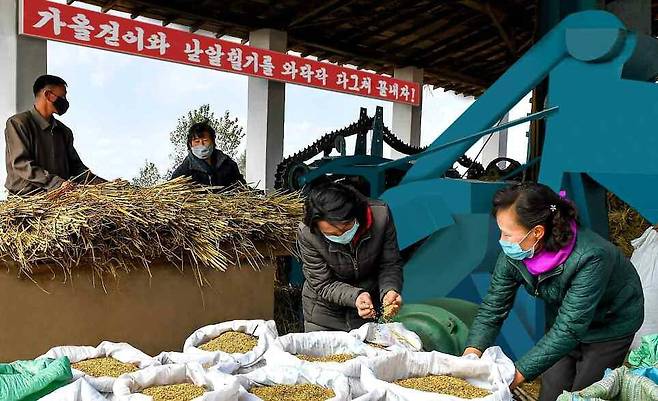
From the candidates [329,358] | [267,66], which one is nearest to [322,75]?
[267,66]

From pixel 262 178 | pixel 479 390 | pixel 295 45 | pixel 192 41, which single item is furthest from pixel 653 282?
pixel 295 45

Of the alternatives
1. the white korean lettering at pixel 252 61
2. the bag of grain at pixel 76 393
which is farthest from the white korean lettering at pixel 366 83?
the bag of grain at pixel 76 393

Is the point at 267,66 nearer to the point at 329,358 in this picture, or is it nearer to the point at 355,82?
the point at 355,82

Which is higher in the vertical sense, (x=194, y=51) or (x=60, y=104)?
(x=194, y=51)

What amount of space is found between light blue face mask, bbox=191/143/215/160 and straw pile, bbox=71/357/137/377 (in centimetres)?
216

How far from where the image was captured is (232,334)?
203 centimetres

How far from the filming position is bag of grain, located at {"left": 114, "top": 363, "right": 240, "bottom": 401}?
135 cm

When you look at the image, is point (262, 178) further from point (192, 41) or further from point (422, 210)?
point (422, 210)

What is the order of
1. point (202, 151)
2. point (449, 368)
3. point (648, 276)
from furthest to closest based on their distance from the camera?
point (202, 151)
point (648, 276)
point (449, 368)

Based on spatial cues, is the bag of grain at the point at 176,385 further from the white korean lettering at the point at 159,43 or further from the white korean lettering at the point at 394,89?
the white korean lettering at the point at 394,89

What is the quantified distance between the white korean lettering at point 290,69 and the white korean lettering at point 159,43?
1569mm

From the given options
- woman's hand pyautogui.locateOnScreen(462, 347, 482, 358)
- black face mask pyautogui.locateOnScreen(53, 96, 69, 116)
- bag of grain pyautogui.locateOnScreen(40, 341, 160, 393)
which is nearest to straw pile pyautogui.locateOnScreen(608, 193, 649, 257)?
woman's hand pyautogui.locateOnScreen(462, 347, 482, 358)

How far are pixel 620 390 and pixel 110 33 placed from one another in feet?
15.1

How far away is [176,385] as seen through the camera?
150 cm
